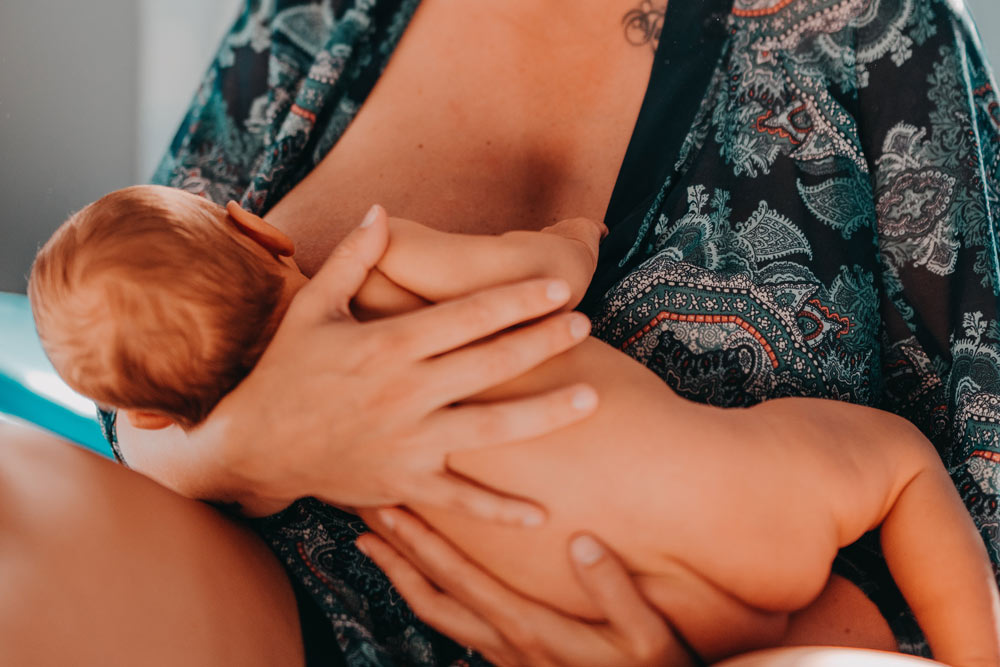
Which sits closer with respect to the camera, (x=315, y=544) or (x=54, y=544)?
(x=54, y=544)

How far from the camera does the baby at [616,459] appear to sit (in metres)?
0.61

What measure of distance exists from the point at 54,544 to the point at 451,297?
39 cm

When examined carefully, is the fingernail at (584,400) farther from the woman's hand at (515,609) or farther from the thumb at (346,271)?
the thumb at (346,271)

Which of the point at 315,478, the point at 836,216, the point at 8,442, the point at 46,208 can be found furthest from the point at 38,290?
the point at 46,208

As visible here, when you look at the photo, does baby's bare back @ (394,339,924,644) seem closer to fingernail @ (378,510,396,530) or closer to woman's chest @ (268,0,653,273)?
fingernail @ (378,510,396,530)

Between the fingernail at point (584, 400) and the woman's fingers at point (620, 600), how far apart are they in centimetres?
10

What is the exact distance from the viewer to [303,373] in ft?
2.19

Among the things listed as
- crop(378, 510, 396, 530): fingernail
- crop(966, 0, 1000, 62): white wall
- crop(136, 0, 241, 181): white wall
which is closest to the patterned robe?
crop(378, 510, 396, 530): fingernail

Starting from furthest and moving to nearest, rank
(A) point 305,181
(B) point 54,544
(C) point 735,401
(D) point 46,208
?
(D) point 46,208 < (A) point 305,181 < (C) point 735,401 < (B) point 54,544

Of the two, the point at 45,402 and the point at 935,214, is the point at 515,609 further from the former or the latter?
the point at 45,402

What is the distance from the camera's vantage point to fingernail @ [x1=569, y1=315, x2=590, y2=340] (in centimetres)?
65

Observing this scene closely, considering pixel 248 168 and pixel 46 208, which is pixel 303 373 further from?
pixel 46 208

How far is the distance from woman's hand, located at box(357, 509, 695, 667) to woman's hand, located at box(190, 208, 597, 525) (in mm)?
46

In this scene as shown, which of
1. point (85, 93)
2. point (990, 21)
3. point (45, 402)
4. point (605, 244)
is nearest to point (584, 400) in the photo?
point (605, 244)
